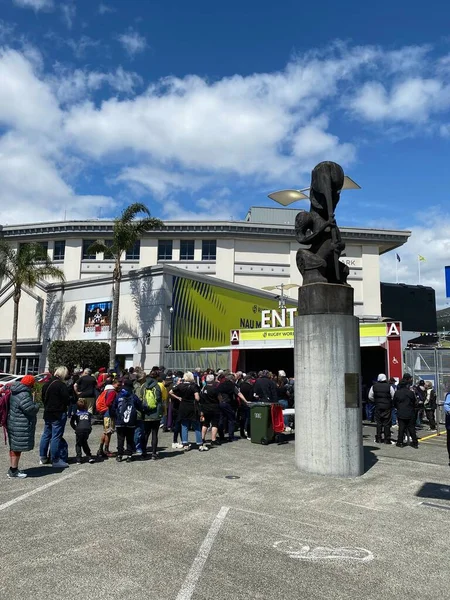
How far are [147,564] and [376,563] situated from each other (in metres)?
2.25

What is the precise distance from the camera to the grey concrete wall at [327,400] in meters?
8.65

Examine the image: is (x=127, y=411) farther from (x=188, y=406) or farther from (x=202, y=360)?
(x=202, y=360)

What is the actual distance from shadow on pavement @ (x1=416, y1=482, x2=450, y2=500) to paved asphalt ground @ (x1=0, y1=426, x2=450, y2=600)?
0.11ft

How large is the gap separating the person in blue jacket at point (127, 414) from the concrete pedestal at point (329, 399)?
10.4 feet

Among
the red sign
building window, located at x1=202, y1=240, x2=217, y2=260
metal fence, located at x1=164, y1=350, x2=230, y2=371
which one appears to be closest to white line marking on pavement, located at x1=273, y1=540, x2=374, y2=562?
the red sign

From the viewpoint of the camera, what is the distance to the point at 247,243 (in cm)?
5053

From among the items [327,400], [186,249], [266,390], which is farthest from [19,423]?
[186,249]

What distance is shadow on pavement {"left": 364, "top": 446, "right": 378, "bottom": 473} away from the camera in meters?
9.49

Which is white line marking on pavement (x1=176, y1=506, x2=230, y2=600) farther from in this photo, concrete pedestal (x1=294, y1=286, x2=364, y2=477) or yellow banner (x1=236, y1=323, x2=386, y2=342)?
yellow banner (x1=236, y1=323, x2=386, y2=342)

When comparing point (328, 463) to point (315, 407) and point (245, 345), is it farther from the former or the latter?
point (245, 345)

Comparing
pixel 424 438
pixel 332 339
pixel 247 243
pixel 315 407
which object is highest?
pixel 247 243

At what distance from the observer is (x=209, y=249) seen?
1960 inches

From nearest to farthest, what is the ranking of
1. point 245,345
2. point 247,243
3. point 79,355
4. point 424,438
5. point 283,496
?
point 283,496 → point 424,438 → point 245,345 → point 79,355 → point 247,243

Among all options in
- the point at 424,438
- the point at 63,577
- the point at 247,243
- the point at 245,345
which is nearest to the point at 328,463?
the point at 63,577
